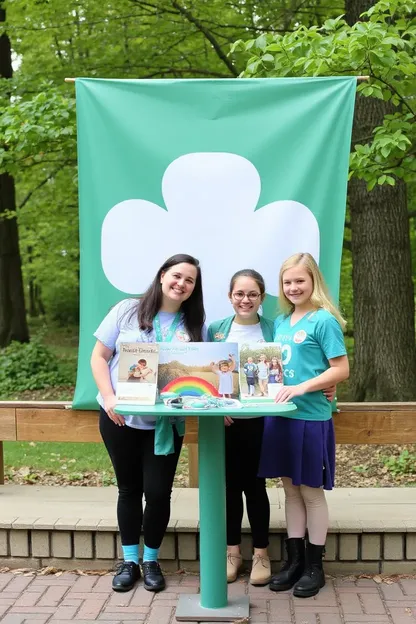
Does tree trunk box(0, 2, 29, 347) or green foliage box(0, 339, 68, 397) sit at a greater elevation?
tree trunk box(0, 2, 29, 347)

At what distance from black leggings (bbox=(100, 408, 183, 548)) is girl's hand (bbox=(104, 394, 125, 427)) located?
7cm

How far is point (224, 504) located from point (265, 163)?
6.47 feet

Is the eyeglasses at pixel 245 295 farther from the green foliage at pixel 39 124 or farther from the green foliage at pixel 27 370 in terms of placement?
the green foliage at pixel 27 370

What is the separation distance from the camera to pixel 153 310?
11.7 feet

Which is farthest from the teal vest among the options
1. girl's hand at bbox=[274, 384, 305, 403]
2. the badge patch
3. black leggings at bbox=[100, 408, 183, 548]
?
black leggings at bbox=[100, 408, 183, 548]

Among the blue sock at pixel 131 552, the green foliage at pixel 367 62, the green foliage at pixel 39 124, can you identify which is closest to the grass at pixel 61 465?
the blue sock at pixel 131 552

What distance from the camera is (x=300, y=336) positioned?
349cm

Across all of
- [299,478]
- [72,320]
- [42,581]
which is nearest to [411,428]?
[299,478]

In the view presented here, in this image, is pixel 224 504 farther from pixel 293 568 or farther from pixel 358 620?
pixel 358 620

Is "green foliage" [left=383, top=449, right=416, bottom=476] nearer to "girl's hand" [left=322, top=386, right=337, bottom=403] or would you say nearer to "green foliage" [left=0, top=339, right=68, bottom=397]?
"girl's hand" [left=322, top=386, right=337, bottom=403]

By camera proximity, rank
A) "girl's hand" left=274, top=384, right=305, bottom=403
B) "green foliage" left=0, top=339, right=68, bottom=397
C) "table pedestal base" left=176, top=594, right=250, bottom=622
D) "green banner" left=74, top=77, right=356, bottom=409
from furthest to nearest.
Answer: "green foliage" left=0, top=339, right=68, bottom=397 < "green banner" left=74, top=77, right=356, bottom=409 < "table pedestal base" left=176, top=594, right=250, bottom=622 < "girl's hand" left=274, top=384, right=305, bottom=403

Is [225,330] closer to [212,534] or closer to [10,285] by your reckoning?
[212,534]

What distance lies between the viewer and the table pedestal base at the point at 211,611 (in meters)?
3.36

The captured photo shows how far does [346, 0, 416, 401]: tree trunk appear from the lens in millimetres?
7820
